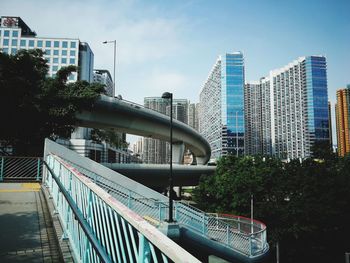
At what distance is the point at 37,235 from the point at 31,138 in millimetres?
15926

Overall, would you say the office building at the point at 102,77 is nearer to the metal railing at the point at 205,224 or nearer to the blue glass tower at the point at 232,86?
the blue glass tower at the point at 232,86

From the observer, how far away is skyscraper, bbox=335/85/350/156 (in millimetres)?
145750

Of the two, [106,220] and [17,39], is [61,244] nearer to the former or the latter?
[106,220]

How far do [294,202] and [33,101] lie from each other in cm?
2546

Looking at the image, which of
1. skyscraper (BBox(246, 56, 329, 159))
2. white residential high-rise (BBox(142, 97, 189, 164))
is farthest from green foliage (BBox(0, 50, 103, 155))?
white residential high-rise (BBox(142, 97, 189, 164))

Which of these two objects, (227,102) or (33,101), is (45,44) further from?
(227,102)

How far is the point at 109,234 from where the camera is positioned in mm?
2959

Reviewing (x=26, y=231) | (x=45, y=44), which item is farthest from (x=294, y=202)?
(x=45, y=44)

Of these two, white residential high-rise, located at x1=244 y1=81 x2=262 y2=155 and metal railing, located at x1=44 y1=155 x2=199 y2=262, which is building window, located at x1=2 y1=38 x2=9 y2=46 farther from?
white residential high-rise, located at x1=244 y1=81 x2=262 y2=155

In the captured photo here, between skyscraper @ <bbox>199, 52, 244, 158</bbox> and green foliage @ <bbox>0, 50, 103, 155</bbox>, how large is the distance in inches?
3888

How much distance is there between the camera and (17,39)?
78.2 m

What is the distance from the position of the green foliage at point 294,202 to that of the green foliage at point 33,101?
1900 cm

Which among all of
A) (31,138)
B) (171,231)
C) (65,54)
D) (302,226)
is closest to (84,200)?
(171,231)

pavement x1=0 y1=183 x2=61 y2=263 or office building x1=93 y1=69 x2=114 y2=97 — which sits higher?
office building x1=93 y1=69 x2=114 y2=97
